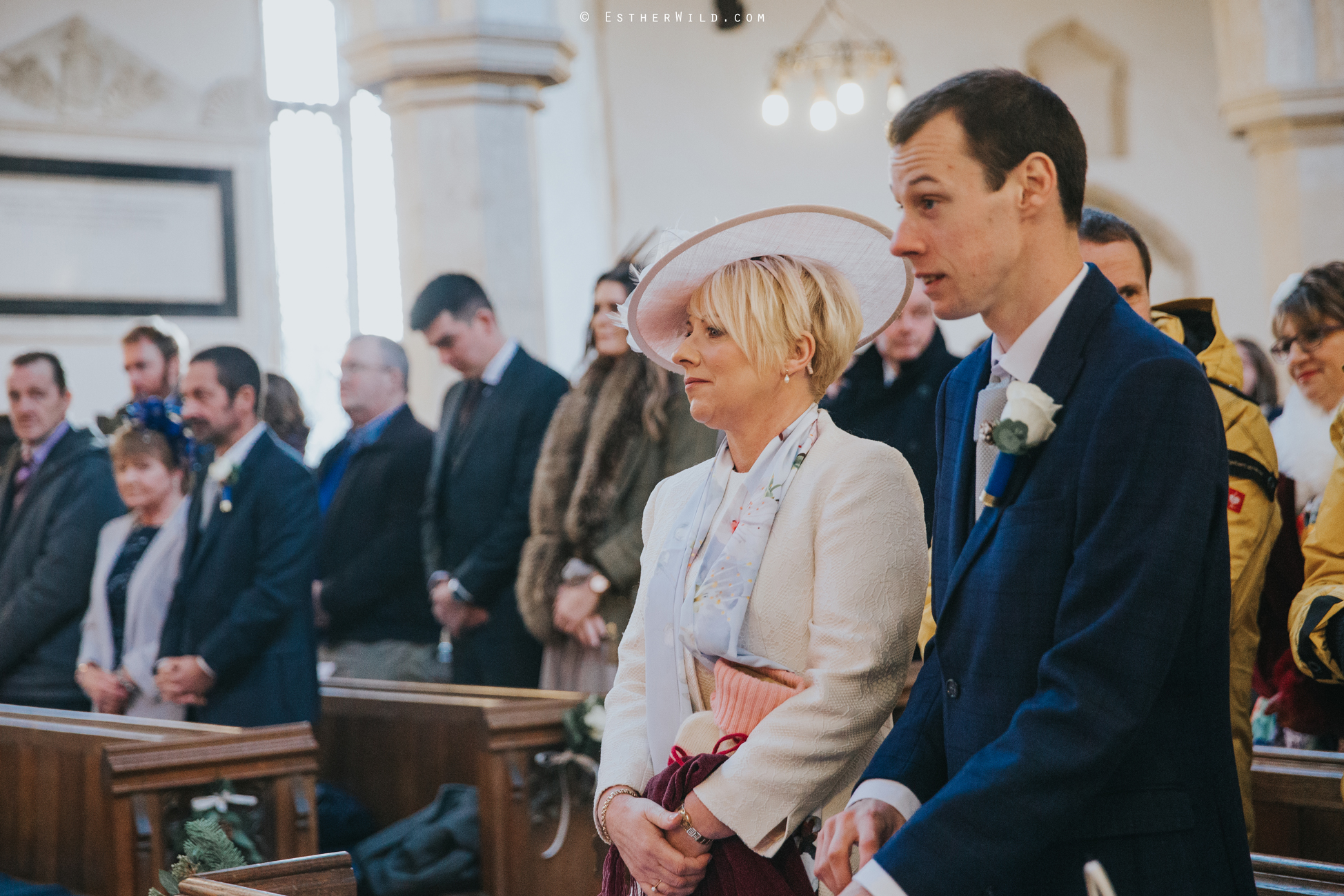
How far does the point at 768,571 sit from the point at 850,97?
817 cm

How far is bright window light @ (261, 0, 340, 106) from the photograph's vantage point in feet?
35.1

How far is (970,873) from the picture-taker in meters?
1.47

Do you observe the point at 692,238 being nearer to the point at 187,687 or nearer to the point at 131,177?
the point at 187,687

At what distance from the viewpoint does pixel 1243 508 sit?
2506 millimetres

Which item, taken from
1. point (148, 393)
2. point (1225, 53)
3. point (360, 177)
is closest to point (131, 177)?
point (360, 177)

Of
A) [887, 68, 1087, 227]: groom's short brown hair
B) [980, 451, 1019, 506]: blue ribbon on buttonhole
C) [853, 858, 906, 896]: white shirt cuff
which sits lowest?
[853, 858, 906, 896]: white shirt cuff

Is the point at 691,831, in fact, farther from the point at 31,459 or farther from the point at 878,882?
the point at 31,459

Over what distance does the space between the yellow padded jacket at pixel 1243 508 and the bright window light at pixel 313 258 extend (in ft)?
28.0

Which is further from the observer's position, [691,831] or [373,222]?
[373,222]

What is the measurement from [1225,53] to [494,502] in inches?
252

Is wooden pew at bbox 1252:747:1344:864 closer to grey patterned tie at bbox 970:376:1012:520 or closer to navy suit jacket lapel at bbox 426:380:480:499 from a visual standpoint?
grey patterned tie at bbox 970:376:1012:520

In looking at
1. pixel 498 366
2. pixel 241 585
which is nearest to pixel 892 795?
pixel 241 585

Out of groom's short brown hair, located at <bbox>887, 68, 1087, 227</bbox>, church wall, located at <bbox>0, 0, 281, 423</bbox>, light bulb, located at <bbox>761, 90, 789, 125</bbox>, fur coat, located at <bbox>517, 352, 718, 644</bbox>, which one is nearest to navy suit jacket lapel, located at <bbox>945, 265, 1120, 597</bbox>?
groom's short brown hair, located at <bbox>887, 68, 1087, 227</bbox>

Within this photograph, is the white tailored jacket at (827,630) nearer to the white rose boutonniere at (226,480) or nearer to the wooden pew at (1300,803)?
the wooden pew at (1300,803)
